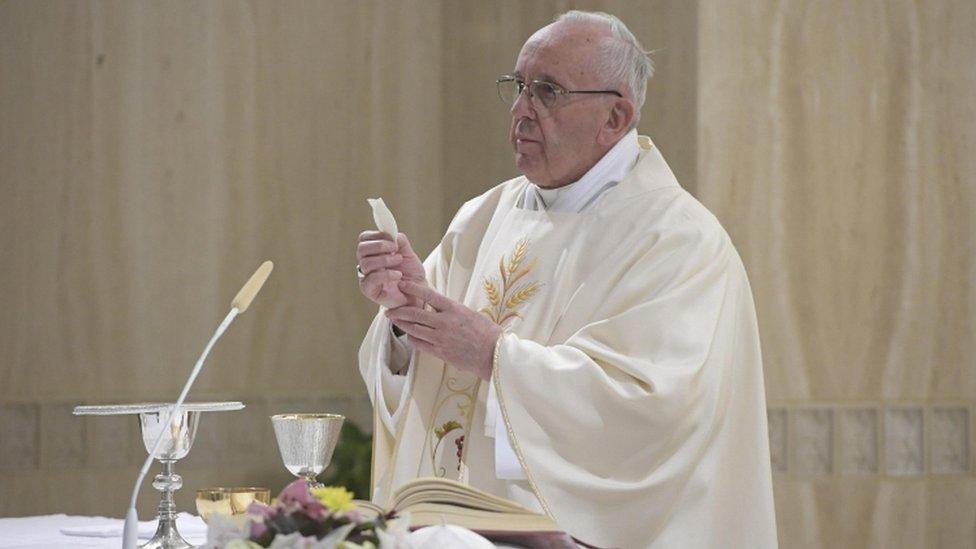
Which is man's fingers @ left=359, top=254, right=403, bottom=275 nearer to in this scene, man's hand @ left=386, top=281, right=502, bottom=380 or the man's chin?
man's hand @ left=386, top=281, right=502, bottom=380

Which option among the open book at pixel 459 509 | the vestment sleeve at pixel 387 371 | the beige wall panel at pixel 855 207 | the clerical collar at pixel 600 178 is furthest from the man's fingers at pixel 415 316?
the beige wall panel at pixel 855 207

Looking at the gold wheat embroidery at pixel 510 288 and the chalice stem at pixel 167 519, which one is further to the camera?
the gold wheat embroidery at pixel 510 288

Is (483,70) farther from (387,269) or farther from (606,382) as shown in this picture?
(606,382)

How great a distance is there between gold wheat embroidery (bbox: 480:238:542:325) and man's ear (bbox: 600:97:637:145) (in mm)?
342

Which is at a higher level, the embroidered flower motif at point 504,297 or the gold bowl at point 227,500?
the embroidered flower motif at point 504,297

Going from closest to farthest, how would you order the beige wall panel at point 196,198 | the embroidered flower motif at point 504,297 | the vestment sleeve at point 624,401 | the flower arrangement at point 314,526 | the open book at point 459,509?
the flower arrangement at point 314,526, the open book at point 459,509, the vestment sleeve at point 624,401, the embroidered flower motif at point 504,297, the beige wall panel at point 196,198

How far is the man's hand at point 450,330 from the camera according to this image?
326cm

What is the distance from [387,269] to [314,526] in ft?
5.31

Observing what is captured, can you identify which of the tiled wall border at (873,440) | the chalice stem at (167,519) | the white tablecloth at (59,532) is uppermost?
the chalice stem at (167,519)

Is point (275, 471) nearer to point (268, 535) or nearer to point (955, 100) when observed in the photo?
point (955, 100)

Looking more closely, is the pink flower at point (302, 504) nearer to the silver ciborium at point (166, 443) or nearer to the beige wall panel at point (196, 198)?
the silver ciborium at point (166, 443)

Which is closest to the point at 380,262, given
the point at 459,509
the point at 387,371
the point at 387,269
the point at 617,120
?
the point at 387,269

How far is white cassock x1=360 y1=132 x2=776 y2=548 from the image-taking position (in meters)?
3.19

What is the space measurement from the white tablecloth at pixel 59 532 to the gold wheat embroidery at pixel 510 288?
91cm
